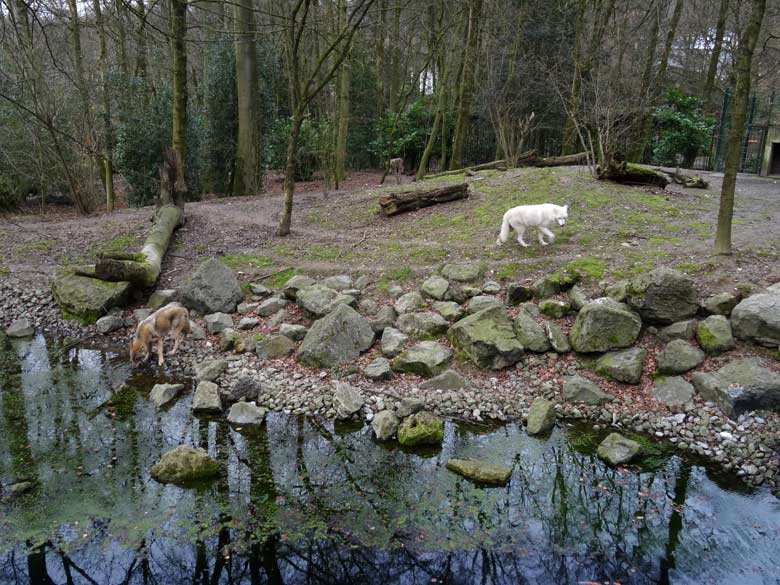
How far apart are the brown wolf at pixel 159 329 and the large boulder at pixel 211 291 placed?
Result: 4.00ft

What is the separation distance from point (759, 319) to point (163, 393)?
7759mm

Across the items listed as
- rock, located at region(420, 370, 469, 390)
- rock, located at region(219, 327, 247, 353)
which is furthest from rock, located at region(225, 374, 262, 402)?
rock, located at region(420, 370, 469, 390)

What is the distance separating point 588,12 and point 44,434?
21579mm

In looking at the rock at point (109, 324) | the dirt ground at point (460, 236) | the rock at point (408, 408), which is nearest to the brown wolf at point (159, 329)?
the rock at point (109, 324)

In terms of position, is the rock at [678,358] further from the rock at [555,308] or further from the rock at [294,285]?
the rock at [294,285]

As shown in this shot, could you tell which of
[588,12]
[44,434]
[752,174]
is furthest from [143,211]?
[752,174]

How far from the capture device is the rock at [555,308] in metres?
8.99

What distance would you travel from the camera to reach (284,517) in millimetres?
5512

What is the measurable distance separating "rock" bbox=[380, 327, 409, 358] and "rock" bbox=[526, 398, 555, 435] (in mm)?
2225

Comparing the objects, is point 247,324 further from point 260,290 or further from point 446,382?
point 446,382

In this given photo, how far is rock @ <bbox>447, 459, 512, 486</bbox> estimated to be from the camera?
605 cm

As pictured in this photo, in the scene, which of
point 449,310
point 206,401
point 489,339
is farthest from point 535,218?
point 206,401

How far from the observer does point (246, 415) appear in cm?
730

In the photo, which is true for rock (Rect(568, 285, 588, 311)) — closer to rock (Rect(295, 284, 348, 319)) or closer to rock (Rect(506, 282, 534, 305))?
rock (Rect(506, 282, 534, 305))
